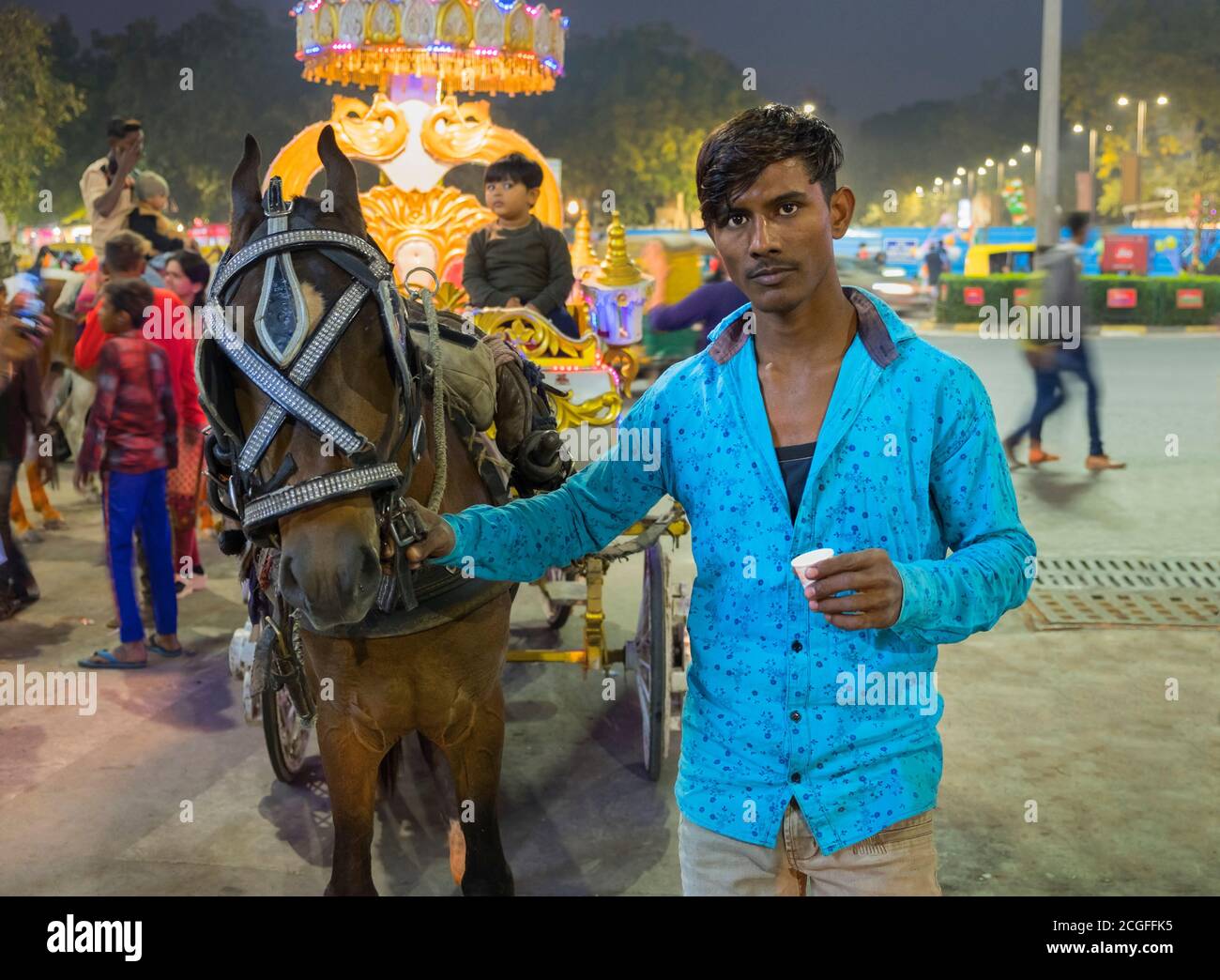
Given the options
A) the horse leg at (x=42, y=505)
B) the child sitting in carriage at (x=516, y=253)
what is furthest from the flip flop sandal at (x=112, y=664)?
the horse leg at (x=42, y=505)

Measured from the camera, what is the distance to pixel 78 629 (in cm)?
712

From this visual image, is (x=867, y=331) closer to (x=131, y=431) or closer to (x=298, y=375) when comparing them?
(x=298, y=375)

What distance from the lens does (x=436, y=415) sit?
3.03 metres

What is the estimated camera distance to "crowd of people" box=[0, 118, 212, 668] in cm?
634

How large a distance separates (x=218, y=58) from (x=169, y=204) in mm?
17358

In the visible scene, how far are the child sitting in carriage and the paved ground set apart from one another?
186 cm

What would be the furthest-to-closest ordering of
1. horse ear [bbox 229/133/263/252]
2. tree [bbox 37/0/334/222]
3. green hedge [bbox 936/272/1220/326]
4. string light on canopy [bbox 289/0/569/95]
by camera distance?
green hedge [bbox 936/272/1220/326], tree [bbox 37/0/334/222], string light on canopy [bbox 289/0/569/95], horse ear [bbox 229/133/263/252]

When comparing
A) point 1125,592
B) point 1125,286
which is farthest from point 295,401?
point 1125,286

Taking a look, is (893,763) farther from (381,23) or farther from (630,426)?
(381,23)

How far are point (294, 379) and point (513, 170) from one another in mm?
4397

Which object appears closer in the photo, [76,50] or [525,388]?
[525,388]

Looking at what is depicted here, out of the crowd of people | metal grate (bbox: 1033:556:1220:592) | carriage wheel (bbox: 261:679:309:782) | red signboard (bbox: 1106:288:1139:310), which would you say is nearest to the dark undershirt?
carriage wheel (bbox: 261:679:309:782)

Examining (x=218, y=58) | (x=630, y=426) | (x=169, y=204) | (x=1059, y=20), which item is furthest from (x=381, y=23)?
(x=218, y=58)

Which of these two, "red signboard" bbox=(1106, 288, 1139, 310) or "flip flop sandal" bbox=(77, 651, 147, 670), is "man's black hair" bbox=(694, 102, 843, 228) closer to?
"flip flop sandal" bbox=(77, 651, 147, 670)
